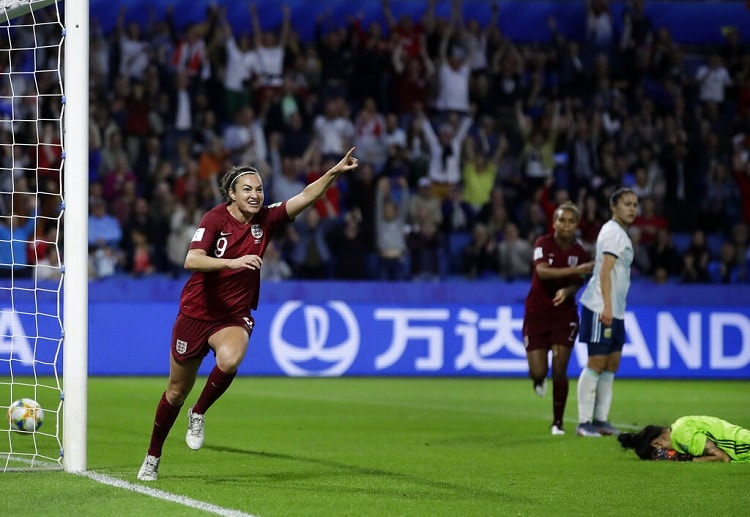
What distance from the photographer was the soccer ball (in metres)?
8.60

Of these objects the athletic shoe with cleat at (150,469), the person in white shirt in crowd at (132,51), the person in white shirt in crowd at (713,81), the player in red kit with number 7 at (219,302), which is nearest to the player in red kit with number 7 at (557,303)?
the player in red kit with number 7 at (219,302)

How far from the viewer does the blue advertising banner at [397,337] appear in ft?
53.7

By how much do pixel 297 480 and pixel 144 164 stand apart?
41.3ft

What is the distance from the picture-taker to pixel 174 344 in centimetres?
738

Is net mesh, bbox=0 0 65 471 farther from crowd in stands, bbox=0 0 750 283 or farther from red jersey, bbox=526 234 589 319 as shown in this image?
red jersey, bbox=526 234 589 319

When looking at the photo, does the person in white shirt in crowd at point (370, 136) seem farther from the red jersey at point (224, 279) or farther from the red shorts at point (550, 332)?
the red jersey at point (224, 279)

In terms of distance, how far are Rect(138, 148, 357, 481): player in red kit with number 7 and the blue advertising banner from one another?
8.89 metres

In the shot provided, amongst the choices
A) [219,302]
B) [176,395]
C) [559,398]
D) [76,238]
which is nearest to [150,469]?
[176,395]

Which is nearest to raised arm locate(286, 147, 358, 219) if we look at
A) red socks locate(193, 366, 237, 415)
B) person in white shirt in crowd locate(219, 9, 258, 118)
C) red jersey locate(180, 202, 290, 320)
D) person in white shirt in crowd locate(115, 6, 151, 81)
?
red jersey locate(180, 202, 290, 320)

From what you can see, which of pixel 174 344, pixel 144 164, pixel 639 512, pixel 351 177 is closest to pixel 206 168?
pixel 144 164

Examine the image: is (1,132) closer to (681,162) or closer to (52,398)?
(52,398)

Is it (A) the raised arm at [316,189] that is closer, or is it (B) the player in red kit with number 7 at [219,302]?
(B) the player in red kit with number 7 at [219,302]

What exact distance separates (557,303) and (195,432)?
13.9ft

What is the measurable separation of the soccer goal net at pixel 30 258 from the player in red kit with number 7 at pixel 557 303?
13.4 feet
